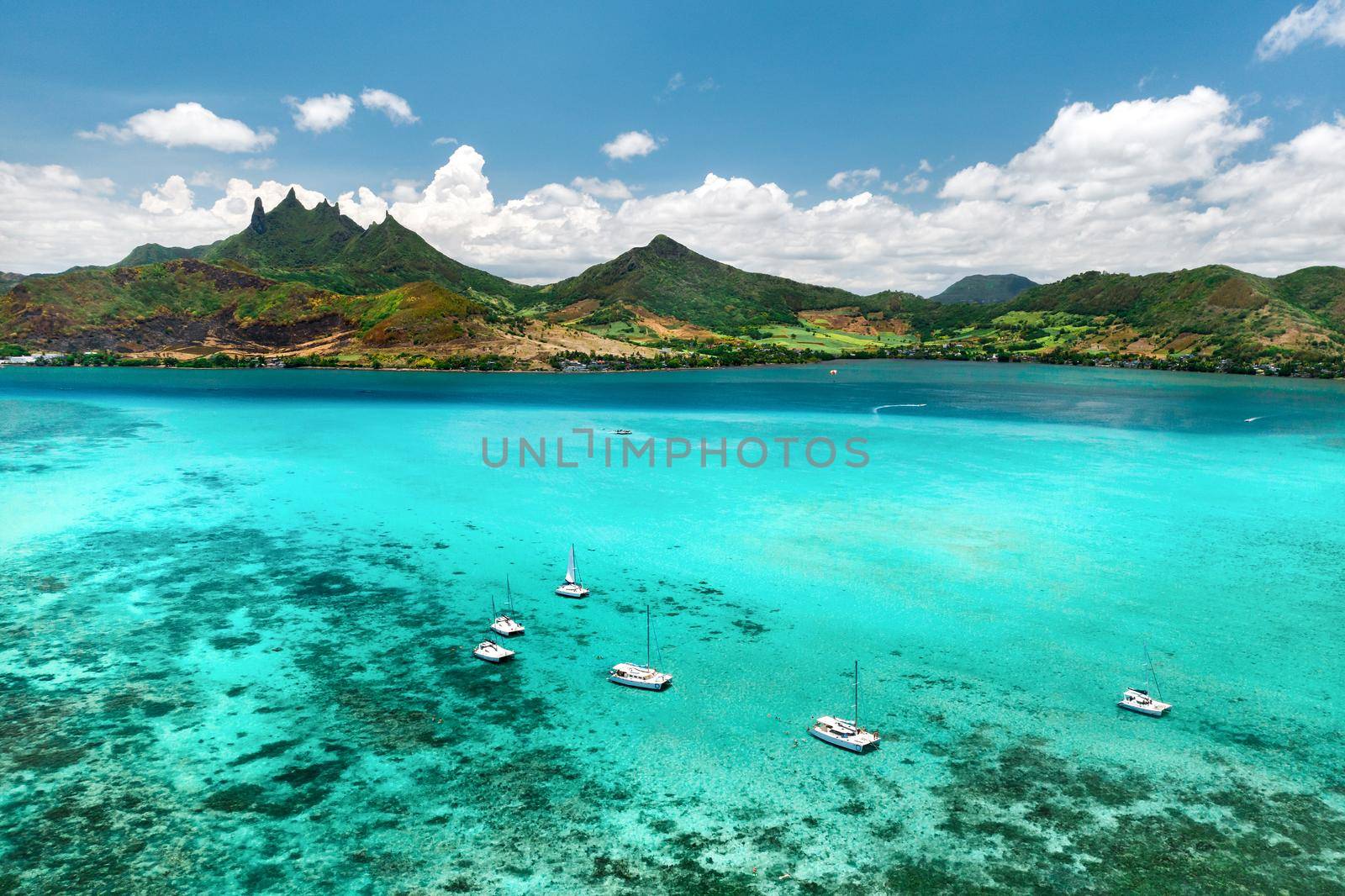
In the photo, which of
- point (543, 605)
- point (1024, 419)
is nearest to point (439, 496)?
point (543, 605)

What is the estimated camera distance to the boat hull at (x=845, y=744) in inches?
1298

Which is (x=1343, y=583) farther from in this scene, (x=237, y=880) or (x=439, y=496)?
(x=439, y=496)

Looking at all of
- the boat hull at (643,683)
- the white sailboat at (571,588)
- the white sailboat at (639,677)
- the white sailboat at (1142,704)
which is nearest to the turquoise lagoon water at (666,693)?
the boat hull at (643,683)

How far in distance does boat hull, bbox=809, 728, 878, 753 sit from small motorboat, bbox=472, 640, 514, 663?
59.9 ft

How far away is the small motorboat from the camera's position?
1631 inches

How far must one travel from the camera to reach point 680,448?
122 meters

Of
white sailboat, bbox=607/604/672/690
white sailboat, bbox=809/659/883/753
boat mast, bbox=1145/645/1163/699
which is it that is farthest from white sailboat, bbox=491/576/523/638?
boat mast, bbox=1145/645/1163/699

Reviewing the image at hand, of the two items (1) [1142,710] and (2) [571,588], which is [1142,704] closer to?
(1) [1142,710]

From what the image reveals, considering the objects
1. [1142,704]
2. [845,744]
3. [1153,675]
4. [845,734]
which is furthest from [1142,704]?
[845,744]

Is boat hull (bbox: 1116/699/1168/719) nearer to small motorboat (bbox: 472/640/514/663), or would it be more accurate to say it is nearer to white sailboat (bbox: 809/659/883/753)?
white sailboat (bbox: 809/659/883/753)

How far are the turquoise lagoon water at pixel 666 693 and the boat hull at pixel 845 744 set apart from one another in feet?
1.94

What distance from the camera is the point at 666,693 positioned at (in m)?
38.6

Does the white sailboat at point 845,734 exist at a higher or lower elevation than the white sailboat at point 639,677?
lower

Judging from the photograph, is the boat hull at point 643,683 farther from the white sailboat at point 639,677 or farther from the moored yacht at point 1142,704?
the moored yacht at point 1142,704
